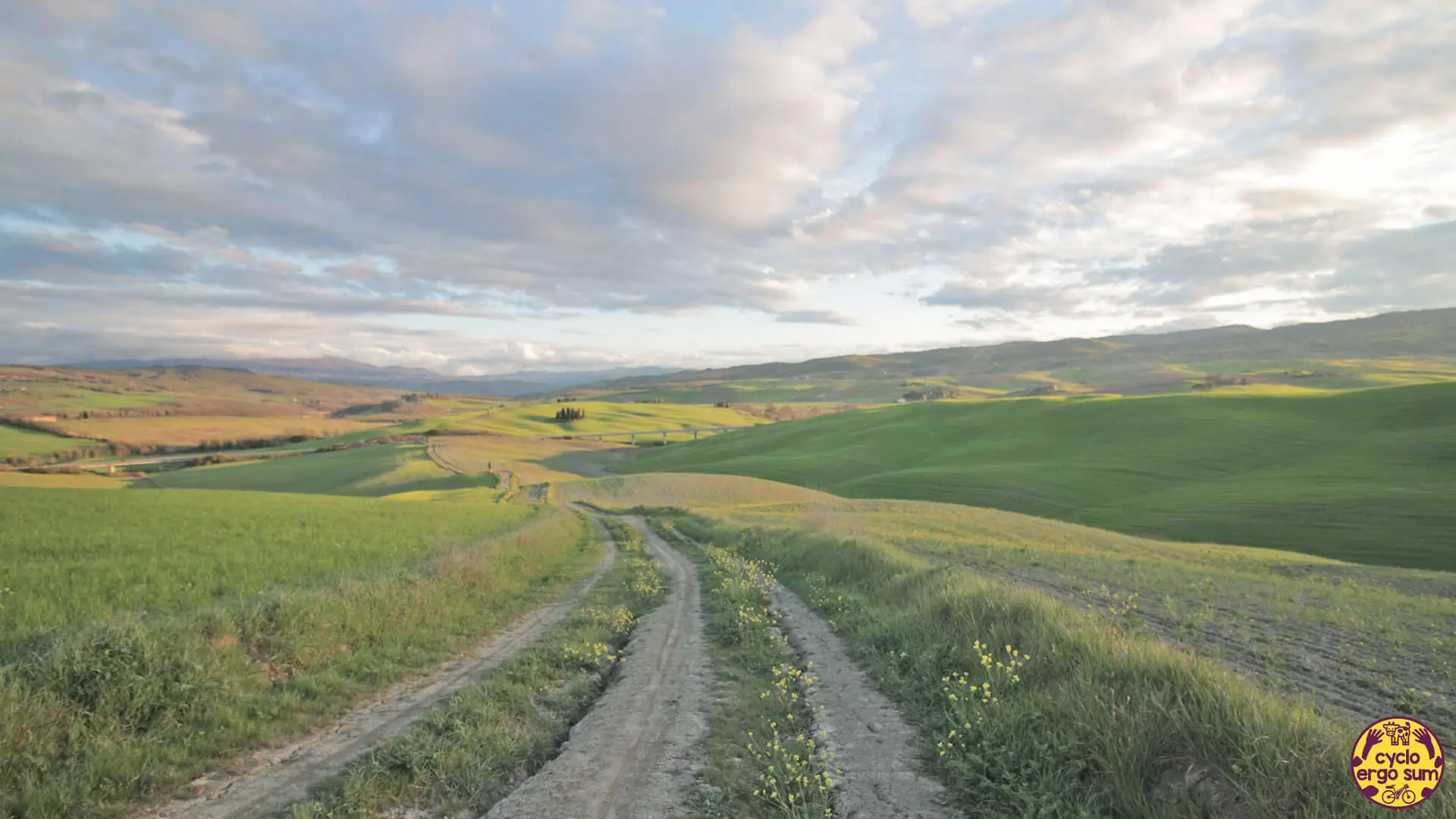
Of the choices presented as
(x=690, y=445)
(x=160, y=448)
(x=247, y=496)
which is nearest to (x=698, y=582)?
(x=247, y=496)

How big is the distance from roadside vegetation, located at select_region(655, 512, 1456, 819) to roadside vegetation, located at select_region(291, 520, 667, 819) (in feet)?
14.8

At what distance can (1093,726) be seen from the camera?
614 cm

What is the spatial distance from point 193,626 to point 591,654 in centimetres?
574

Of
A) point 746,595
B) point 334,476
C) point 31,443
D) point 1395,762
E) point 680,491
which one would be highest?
point 1395,762

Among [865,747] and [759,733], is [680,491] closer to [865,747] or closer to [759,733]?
[759,733]

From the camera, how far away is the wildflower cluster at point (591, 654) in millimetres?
10565

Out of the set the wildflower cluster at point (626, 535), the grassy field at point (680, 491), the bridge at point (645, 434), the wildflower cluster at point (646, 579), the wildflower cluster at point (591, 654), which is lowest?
the bridge at point (645, 434)

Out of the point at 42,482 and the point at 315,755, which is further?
the point at 42,482

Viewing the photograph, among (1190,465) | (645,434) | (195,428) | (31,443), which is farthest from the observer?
(645,434)

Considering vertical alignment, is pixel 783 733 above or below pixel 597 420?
above

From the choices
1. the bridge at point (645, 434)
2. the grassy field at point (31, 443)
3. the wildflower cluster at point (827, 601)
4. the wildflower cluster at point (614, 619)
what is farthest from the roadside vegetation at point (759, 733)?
the bridge at point (645, 434)

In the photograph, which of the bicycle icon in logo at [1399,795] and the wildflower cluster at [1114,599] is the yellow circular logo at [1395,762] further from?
the wildflower cluster at [1114,599]

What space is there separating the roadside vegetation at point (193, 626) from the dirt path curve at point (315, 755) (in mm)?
366

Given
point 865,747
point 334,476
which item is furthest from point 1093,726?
point 334,476
